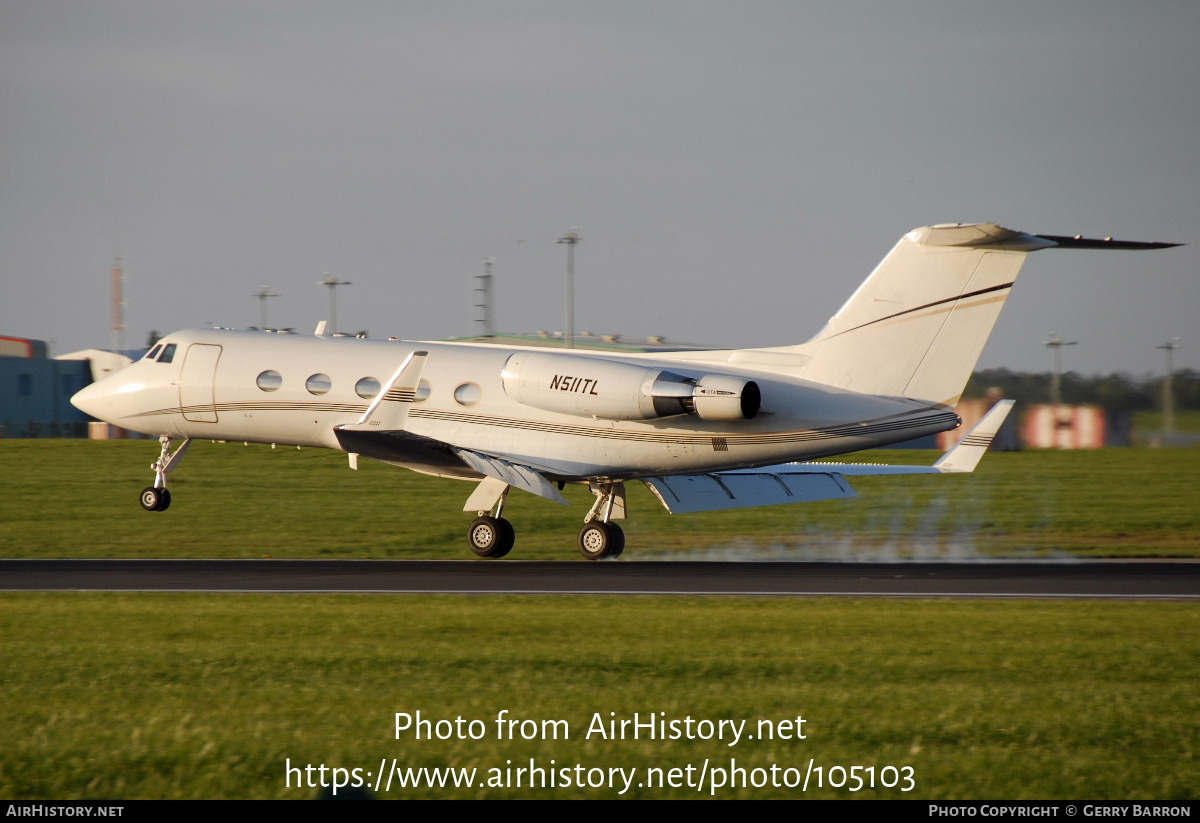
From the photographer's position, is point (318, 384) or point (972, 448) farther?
point (318, 384)

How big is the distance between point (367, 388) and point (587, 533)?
185 inches

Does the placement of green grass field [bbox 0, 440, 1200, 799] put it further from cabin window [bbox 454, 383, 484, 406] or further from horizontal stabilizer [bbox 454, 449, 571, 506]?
cabin window [bbox 454, 383, 484, 406]

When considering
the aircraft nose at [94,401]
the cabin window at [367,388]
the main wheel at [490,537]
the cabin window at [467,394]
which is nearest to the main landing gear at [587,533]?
the main wheel at [490,537]

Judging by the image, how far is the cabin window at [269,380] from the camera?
2411 centimetres

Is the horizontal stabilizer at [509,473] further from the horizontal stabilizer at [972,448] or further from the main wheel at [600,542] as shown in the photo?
the horizontal stabilizer at [972,448]

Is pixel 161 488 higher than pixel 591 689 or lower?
lower

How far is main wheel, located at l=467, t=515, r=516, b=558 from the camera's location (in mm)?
22781

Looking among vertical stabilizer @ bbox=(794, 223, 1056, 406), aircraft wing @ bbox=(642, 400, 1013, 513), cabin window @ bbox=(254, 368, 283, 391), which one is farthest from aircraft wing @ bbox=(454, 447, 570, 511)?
vertical stabilizer @ bbox=(794, 223, 1056, 406)

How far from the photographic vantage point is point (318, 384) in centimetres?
2373

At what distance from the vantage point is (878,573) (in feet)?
65.5

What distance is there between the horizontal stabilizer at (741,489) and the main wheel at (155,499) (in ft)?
31.0

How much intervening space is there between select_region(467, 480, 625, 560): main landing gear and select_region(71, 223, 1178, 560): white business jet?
36 millimetres

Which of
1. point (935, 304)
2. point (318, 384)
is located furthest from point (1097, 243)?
point (318, 384)

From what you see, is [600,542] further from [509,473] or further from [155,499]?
[155,499]
